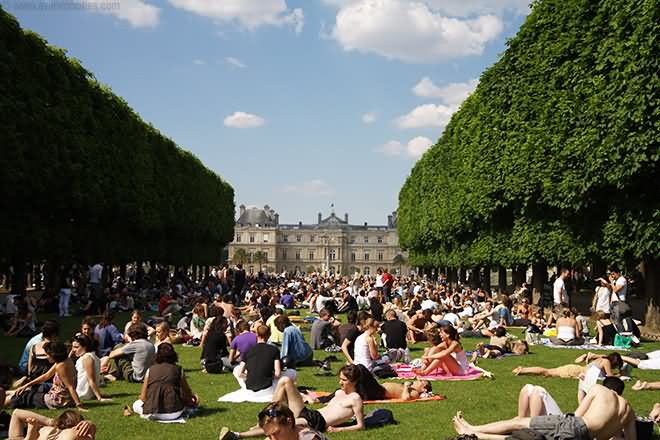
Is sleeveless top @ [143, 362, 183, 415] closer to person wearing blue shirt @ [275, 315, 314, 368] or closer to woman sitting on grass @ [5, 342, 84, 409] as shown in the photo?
woman sitting on grass @ [5, 342, 84, 409]

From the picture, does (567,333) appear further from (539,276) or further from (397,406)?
(539,276)

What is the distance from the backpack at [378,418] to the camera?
844 centimetres

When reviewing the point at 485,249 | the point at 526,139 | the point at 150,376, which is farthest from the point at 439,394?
the point at 485,249

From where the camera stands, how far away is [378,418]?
27.9 feet

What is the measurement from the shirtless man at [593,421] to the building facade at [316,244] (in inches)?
5724

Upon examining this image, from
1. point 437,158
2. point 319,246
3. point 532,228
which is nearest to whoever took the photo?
point 532,228

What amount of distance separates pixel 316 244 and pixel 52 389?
481 ft

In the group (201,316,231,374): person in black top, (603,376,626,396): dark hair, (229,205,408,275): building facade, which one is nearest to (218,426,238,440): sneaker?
(603,376,626,396): dark hair

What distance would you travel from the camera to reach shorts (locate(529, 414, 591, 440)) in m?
6.71

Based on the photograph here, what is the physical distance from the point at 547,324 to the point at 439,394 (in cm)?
1120

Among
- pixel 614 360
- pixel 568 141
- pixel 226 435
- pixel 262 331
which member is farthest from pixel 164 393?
pixel 568 141

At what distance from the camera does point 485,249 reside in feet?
102

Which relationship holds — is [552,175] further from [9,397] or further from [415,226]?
[415,226]

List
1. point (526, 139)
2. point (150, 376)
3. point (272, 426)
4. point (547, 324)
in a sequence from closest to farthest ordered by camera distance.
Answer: point (272, 426)
point (150, 376)
point (547, 324)
point (526, 139)
